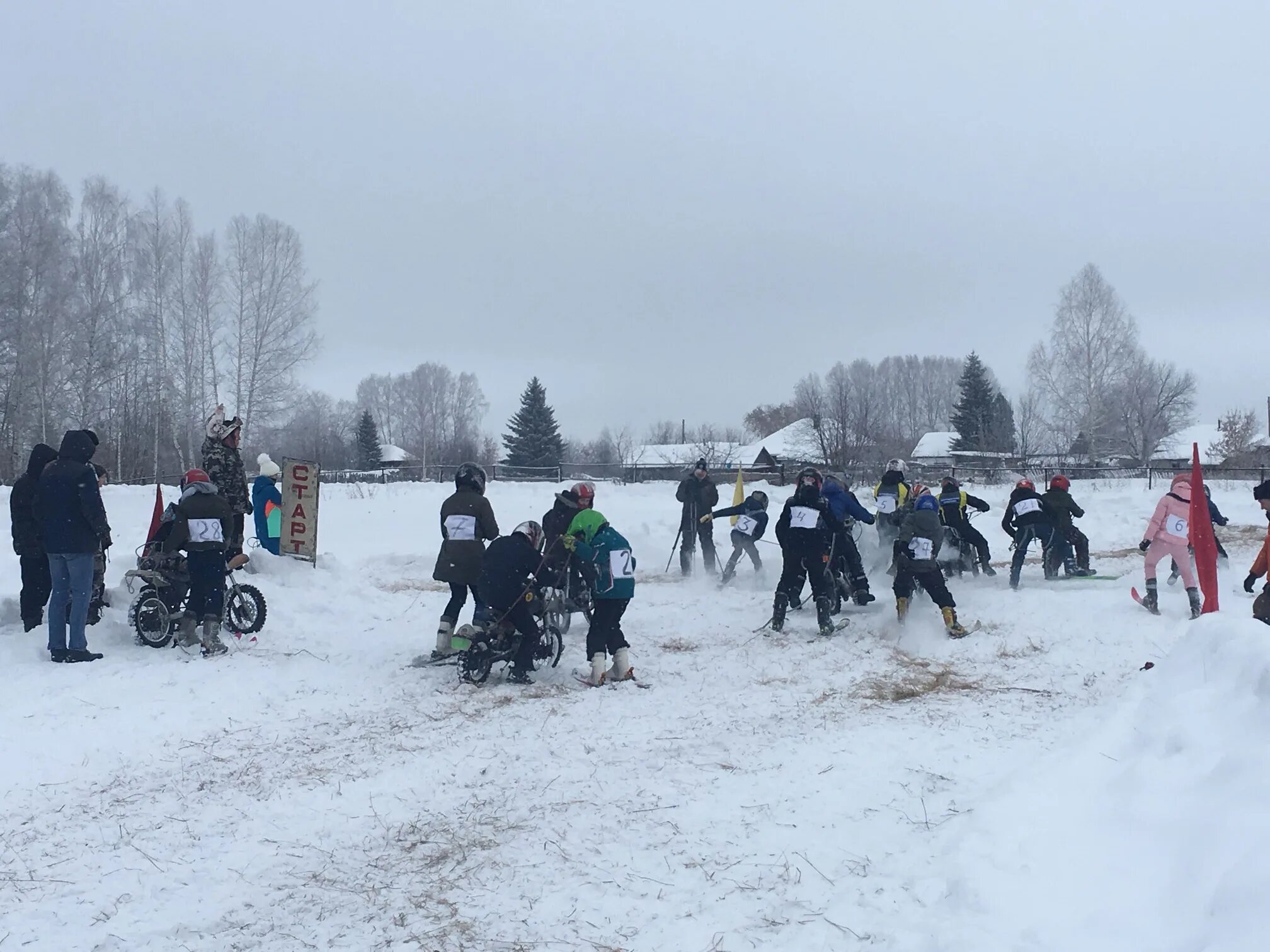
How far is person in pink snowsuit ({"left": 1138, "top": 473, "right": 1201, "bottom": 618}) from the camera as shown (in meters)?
10.2

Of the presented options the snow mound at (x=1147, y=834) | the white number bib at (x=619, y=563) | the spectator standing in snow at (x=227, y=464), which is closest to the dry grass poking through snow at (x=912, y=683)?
the white number bib at (x=619, y=563)

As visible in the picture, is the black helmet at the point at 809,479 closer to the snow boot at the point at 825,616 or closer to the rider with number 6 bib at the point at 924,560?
the rider with number 6 bib at the point at 924,560

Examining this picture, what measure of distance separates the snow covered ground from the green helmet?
56.6 inches

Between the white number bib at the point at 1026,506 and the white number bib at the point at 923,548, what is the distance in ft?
11.3

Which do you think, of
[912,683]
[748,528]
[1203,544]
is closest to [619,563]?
[912,683]

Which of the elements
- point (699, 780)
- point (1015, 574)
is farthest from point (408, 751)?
point (1015, 574)

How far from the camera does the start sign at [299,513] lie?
44.4 feet

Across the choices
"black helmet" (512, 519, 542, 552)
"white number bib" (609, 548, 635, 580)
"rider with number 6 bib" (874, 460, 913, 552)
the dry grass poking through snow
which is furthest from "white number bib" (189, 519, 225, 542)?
"rider with number 6 bib" (874, 460, 913, 552)

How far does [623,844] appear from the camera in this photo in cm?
476

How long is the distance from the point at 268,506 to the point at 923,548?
935 cm

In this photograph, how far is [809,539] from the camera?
10641mm

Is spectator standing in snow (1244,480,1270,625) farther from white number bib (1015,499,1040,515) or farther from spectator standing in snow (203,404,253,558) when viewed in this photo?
spectator standing in snow (203,404,253,558)

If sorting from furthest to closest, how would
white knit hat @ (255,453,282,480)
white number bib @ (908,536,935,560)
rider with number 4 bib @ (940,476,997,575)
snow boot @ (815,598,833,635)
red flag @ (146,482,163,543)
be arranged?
rider with number 4 bib @ (940,476,997,575) < white knit hat @ (255,453,282,480) < snow boot @ (815,598,833,635) < red flag @ (146,482,163,543) < white number bib @ (908,536,935,560)

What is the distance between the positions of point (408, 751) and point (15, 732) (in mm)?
2873
